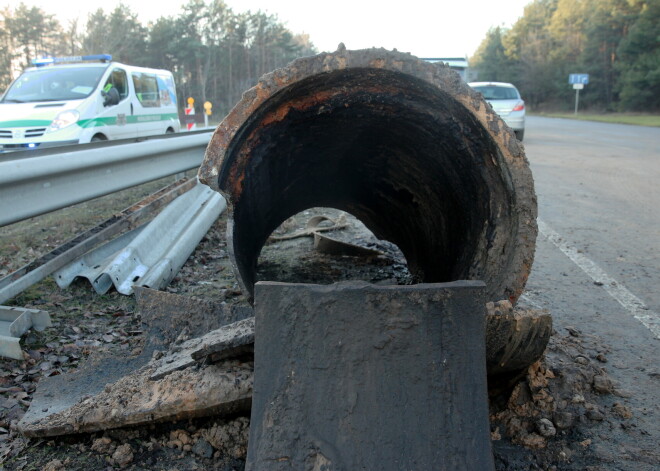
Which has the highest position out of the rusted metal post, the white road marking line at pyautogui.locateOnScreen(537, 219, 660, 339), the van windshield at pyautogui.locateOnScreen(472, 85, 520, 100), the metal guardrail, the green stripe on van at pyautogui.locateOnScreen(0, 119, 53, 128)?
the van windshield at pyautogui.locateOnScreen(472, 85, 520, 100)

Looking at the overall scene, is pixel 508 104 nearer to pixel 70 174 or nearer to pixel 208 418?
pixel 70 174

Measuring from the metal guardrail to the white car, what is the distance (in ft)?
40.9

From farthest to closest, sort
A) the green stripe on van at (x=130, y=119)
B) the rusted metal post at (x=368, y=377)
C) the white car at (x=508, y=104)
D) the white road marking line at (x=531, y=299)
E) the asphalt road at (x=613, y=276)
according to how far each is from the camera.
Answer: the white car at (x=508, y=104)
the green stripe on van at (x=130, y=119)
the white road marking line at (x=531, y=299)
the asphalt road at (x=613, y=276)
the rusted metal post at (x=368, y=377)

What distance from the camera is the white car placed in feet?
51.5

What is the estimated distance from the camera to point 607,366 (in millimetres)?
2877

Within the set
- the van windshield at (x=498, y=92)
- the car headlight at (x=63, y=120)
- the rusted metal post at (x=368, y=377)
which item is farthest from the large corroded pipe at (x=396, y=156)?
the van windshield at (x=498, y=92)

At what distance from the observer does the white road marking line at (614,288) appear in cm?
346

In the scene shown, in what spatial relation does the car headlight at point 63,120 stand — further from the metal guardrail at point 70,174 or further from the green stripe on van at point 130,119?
the metal guardrail at point 70,174

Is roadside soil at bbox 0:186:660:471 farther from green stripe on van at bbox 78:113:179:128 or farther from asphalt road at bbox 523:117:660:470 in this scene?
green stripe on van at bbox 78:113:179:128

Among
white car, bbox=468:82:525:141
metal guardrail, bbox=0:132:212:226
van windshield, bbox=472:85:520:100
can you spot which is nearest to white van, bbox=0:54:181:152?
metal guardrail, bbox=0:132:212:226

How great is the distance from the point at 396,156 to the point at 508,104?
13851 mm

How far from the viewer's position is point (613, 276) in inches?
170

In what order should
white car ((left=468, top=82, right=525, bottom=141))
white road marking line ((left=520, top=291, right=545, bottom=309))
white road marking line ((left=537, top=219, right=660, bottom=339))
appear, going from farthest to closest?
white car ((left=468, top=82, right=525, bottom=141)) → white road marking line ((left=520, top=291, right=545, bottom=309)) → white road marking line ((left=537, top=219, right=660, bottom=339))

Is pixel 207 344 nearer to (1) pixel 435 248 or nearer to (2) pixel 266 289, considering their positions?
(2) pixel 266 289
